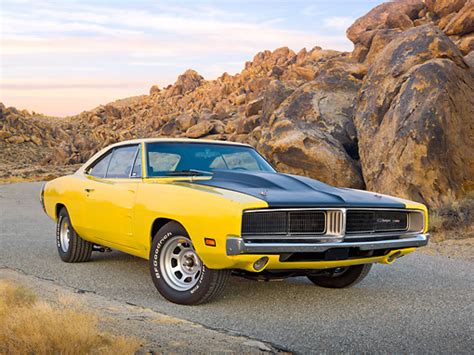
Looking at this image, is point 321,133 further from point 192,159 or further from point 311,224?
point 311,224

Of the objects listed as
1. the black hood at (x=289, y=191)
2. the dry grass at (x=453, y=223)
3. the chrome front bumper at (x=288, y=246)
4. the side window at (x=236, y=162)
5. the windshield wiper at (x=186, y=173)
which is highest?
the side window at (x=236, y=162)

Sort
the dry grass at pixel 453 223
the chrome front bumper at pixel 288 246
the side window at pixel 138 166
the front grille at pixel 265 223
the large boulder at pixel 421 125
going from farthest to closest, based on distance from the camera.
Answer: the large boulder at pixel 421 125, the dry grass at pixel 453 223, the side window at pixel 138 166, the front grille at pixel 265 223, the chrome front bumper at pixel 288 246

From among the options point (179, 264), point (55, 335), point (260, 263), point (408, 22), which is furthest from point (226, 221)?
point (408, 22)

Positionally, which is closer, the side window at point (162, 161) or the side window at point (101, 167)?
the side window at point (162, 161)

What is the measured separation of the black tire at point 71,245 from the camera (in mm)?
8133

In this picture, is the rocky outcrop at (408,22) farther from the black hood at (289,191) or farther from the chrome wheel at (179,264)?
the chrome wheel at (179,264)

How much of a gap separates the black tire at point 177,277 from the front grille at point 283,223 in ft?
1.88

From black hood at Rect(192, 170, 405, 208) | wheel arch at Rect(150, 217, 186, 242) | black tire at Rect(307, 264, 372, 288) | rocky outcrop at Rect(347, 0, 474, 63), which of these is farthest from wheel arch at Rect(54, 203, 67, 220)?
rocky outcrop at Rect(347, 0, 474, 63)

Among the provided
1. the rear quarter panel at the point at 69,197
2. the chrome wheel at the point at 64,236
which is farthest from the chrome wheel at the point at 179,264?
the chrome wheel at the point at 64,236

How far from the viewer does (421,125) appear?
1307 centimetres

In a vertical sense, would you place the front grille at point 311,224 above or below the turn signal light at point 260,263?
above

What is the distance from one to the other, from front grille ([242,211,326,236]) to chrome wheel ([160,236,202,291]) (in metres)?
0.79

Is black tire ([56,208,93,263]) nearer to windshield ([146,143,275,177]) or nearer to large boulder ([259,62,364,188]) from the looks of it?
windshield ([146,143,275,177])

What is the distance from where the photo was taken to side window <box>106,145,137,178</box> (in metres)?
7.17
